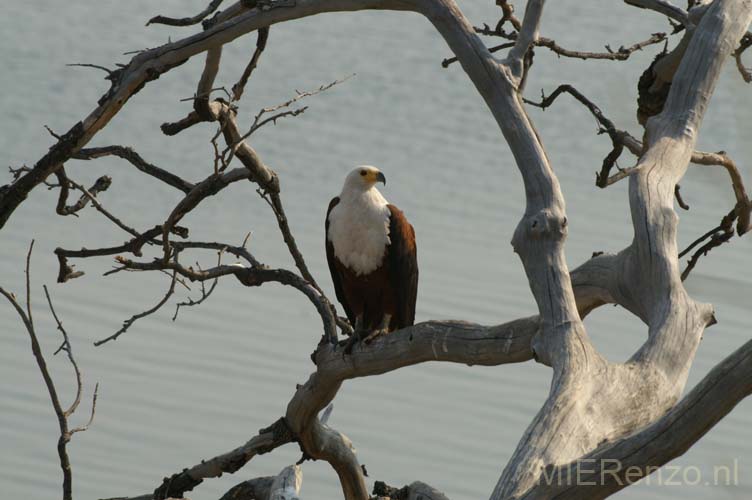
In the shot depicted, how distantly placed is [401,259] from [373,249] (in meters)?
0.10

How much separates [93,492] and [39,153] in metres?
3.61

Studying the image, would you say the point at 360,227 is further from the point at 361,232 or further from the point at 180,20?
the point at 180,20

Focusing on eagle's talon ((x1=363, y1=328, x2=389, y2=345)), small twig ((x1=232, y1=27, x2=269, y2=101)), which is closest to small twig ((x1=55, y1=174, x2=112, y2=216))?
small twig ((x1=232, y1=27, x2=269, y2=101))

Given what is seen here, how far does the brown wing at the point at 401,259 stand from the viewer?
4172 millimetres

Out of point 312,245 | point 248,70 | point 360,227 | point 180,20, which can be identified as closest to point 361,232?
point 360,227

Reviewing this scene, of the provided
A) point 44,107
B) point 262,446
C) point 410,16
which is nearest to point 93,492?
point 262,446

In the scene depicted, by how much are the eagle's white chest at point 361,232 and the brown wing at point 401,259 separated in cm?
2

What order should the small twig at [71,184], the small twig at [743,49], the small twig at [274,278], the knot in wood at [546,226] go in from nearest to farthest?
the knot in wood at [546,226], the small twig at [274,278], the small twig at [71,184], the small twig at [743,49]

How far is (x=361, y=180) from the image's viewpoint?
4277 millimetres

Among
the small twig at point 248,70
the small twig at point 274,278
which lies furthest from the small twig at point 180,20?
the small twig at point 274,278

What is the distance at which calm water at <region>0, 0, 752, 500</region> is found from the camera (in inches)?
233

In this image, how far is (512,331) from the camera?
3.06m

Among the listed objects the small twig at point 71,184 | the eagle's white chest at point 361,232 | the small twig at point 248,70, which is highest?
the small twig at point 248,70

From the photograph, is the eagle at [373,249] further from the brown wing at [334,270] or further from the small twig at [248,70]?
the small twig at [248,70]
